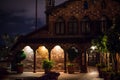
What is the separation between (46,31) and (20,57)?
4.61 m

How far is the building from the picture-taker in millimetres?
35062

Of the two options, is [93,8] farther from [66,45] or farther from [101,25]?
[66,45]

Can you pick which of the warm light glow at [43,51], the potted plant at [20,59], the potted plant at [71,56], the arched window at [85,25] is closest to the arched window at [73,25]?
the arched window at [85,25]

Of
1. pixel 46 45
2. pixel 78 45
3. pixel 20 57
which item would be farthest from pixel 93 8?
pixel 20 57

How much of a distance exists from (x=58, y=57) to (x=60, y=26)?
12.9ft

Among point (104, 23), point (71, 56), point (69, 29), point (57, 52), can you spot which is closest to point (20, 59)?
point (57, 52)

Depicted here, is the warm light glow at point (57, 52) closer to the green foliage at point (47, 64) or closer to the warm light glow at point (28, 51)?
the green foliage at point (47, 64)

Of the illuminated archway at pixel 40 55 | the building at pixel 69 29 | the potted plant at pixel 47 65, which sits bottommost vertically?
the potted plant at pixel 47 65

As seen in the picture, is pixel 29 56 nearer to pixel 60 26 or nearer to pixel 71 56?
pixel 60 26

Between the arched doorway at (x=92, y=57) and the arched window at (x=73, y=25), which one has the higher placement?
the arched window at (x=73, y=25)

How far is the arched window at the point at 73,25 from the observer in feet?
117

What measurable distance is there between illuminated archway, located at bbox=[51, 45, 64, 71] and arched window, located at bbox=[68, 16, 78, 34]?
2.61 m

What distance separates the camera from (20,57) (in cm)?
3506

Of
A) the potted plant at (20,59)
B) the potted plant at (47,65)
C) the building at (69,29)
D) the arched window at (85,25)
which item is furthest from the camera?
the arched window at (85,25)
